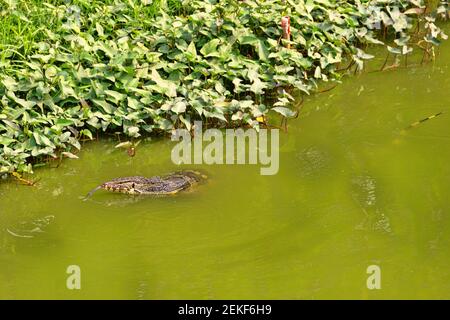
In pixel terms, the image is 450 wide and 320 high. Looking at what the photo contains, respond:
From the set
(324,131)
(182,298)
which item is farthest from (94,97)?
(182,298)

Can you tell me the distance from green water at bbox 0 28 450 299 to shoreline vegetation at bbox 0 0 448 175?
0.81 feet

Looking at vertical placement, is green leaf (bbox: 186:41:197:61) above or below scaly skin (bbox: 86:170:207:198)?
above

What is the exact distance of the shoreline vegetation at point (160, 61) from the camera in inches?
265

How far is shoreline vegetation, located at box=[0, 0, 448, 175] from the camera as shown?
22.1 feet

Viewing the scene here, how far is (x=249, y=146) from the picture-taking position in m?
6.84

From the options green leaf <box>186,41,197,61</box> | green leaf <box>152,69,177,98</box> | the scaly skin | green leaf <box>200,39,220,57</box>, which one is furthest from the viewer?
green leaf <box>200,39,220,57</box>

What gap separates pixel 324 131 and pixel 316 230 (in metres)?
1.45

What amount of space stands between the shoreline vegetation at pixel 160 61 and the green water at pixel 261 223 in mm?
247

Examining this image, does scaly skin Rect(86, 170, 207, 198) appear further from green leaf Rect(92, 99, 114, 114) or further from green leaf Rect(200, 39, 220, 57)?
green leaf Rect(200, 39, 220, 57)

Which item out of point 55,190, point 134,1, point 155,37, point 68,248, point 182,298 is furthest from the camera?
point 134,1

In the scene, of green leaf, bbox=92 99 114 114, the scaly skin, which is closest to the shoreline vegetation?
green leaf, bbox=92 99 114 114

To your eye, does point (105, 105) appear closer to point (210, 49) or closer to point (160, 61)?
point (160, 61)

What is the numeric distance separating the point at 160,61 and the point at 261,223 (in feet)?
5.93

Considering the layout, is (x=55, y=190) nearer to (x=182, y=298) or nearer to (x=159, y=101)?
(x=159, y=101)
